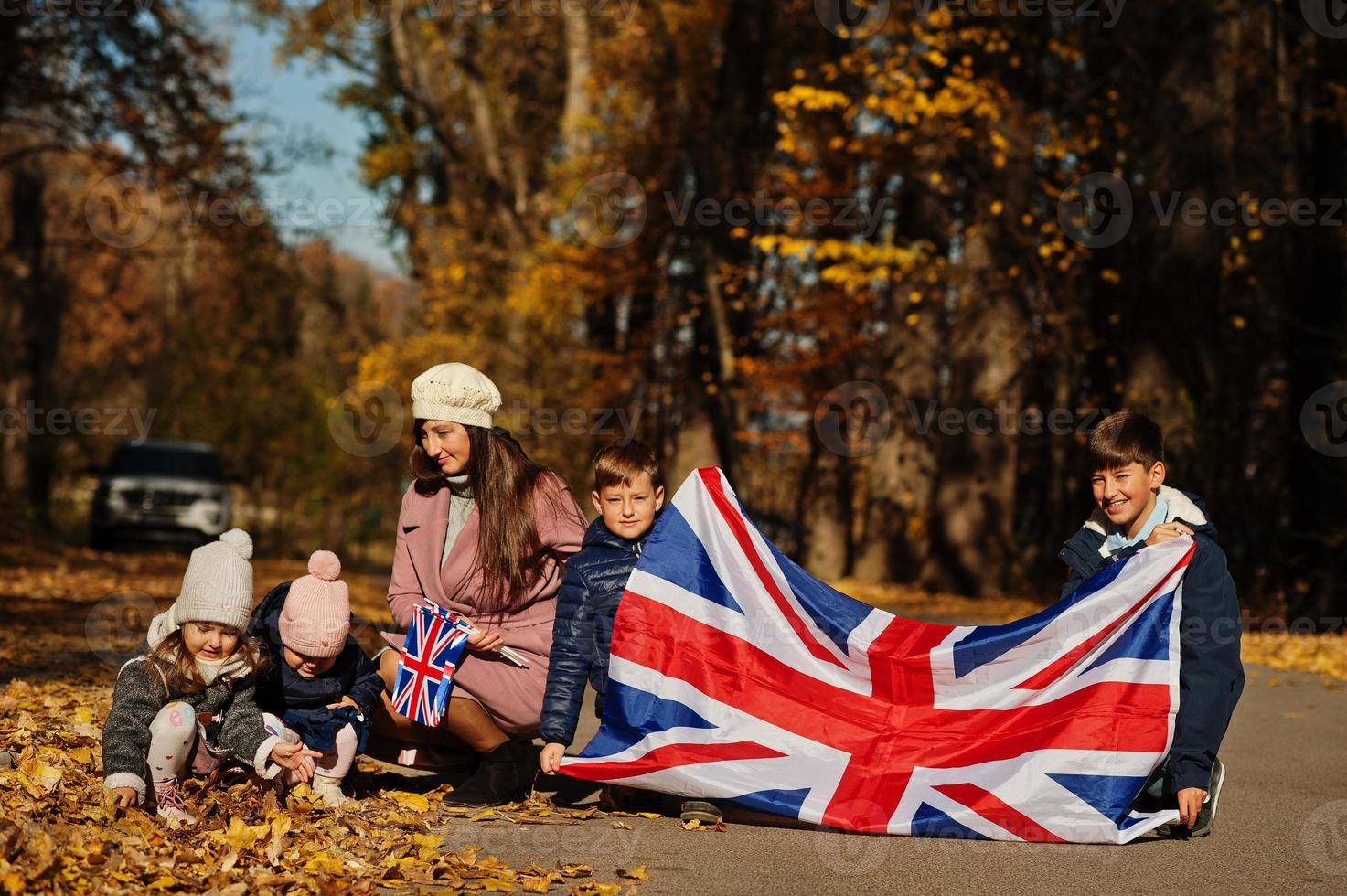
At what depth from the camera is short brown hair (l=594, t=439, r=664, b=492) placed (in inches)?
245

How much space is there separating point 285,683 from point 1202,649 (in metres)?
3.53

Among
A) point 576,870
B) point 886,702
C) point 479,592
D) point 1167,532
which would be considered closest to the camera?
point 576,870

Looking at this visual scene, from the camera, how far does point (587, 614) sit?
243 inches

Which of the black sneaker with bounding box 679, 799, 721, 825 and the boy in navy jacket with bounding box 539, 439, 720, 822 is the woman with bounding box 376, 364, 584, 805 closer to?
the boy in navy jacket with bounding box 539, 439, 720, 822

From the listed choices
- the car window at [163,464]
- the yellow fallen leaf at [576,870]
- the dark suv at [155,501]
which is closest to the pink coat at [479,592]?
the yellow fallen leaf at [576,870]

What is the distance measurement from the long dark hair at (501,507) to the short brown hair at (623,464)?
0.30 m

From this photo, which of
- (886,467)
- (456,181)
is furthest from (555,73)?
(886,467)

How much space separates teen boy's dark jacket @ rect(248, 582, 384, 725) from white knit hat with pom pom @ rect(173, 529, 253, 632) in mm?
311

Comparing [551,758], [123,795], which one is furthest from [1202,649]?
[123,795]

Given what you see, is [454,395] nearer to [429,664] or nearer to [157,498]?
[429,664]

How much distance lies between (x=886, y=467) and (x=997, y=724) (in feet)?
61.8

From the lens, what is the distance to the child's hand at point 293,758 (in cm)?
538

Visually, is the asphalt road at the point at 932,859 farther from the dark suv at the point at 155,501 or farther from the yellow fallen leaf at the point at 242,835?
the dark suv at the point at 155,501

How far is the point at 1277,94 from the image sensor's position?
702 inches
